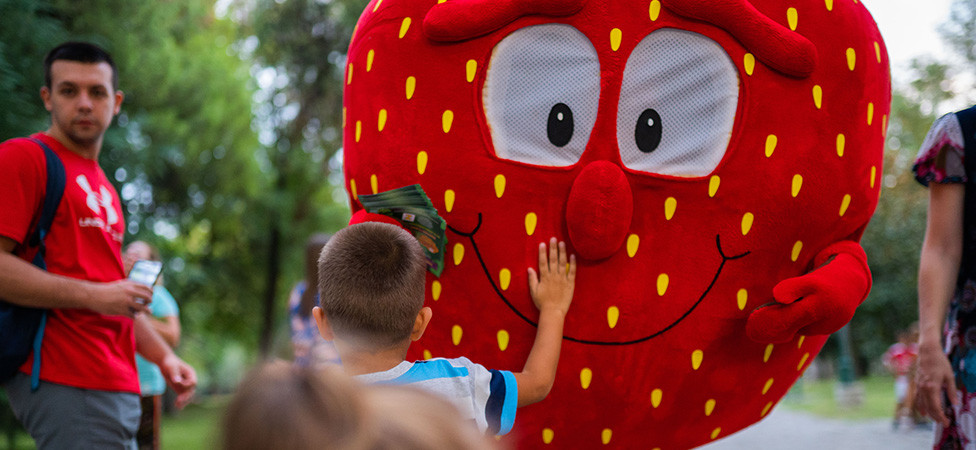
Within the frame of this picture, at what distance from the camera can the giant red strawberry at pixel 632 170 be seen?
215 cm

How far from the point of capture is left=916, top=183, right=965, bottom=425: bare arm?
2197mm

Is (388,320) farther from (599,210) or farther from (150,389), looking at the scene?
(150,389)

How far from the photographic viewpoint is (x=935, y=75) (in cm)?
1599

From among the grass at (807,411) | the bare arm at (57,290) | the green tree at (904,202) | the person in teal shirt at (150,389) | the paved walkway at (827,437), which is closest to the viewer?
the bare arm at (57,290)

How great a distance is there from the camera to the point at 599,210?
2.06 meters

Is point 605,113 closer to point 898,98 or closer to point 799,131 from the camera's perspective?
point 799,131

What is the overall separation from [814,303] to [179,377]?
→ 6.85ft

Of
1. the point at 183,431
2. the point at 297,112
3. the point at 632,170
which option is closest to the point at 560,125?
the point at 632,170

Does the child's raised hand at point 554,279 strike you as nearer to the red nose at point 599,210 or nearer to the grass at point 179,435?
the red nose at point 599,210

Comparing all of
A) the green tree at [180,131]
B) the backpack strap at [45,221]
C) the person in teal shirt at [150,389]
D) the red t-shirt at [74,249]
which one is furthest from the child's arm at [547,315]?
the green tree at [180,131]

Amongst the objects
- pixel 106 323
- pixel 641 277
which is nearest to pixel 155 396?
pixel 106 323

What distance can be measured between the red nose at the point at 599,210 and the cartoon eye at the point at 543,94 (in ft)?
0.33

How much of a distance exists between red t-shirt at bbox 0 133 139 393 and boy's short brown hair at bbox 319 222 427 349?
966 millimetres

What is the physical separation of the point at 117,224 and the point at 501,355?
1.35 metres
